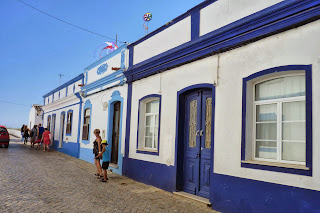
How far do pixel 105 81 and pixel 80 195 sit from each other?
626 cm

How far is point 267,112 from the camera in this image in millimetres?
5340

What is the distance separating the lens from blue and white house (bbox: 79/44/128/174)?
411 inches

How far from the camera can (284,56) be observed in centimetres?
491

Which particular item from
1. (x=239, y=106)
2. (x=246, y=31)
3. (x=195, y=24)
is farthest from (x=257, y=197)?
(x=195, y=24)

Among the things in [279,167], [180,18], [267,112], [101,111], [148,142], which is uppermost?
[180,18]

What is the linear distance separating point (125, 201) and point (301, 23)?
16.4 feet

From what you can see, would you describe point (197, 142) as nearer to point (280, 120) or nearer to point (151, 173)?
point (151, 173)

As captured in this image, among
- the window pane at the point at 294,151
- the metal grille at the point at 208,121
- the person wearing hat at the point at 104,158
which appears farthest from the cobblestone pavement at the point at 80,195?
the window pane at the point at 294,151

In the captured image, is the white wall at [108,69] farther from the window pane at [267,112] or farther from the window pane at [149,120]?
the window pane at [267,112]

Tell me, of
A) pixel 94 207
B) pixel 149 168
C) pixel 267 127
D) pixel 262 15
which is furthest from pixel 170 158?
pixel 262 15

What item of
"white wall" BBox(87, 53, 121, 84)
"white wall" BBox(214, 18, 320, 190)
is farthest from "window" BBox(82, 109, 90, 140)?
"white wall" BBox(214, 18, 320, 190)

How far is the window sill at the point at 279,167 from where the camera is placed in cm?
437

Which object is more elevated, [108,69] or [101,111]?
[108,69]

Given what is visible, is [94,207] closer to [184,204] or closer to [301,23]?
[184,204]
